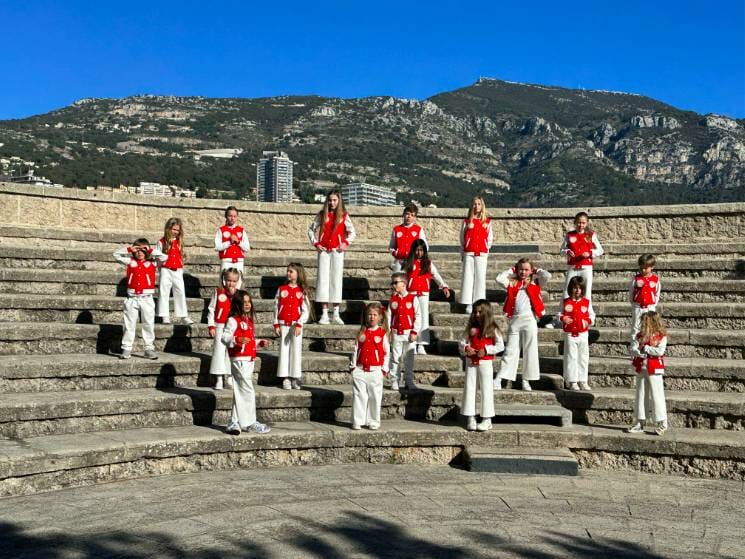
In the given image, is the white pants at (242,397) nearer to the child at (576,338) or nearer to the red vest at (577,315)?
the child at (576,338)

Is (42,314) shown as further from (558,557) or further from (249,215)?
(558,557)

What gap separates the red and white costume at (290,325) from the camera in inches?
400

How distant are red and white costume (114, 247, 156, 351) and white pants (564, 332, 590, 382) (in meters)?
5.07

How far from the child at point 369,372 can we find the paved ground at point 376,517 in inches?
25.5

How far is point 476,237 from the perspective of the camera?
41.2ft

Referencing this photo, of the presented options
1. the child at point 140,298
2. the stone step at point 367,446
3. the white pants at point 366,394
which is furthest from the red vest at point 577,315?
the child at point 140,298

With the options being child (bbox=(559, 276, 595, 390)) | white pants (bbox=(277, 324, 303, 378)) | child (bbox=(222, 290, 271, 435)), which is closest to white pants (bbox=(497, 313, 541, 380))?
child (bbox=(559, 276, 595, 390))

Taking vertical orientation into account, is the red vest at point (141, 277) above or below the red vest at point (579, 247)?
below

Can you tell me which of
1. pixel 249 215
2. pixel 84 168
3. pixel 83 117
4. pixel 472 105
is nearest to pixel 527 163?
pixel 472 105

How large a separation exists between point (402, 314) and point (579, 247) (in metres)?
3.18

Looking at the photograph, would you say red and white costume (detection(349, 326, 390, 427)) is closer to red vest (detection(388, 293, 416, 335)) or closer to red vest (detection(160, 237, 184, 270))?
red vest (detection(388, 293, 416, 335))

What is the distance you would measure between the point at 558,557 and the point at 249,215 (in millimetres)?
11707

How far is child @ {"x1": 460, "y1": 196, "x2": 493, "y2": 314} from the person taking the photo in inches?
494

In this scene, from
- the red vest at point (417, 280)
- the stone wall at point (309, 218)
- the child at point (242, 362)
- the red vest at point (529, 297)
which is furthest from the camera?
the stone wall at point (309, 218)
